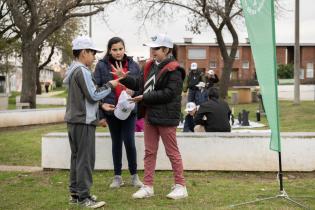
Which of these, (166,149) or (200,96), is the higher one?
(200,96)

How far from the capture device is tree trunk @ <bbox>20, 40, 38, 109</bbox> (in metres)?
23.2

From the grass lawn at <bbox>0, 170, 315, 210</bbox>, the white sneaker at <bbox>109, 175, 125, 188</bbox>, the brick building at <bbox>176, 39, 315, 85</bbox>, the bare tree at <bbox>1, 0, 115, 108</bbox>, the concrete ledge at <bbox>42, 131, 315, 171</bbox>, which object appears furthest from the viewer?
the brick building at <bbox>176, 39, 315, 85</bbox>

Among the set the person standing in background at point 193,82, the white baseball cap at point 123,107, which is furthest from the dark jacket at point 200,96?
the white baseball cap at point 123,107

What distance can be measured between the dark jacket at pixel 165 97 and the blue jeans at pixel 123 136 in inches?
26.3

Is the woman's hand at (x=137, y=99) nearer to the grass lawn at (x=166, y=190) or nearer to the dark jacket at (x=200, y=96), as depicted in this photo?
the grass lawn at (x=166, y=190)

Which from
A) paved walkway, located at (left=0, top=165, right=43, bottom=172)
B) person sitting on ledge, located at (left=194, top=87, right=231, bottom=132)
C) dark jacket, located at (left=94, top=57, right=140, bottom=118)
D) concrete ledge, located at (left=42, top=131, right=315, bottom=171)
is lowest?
paved walkway, located at (left=0, top=165, right=43, bottom=172)

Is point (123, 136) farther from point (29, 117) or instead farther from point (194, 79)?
point (29, 117)

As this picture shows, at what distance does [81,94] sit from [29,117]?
13.1 metres

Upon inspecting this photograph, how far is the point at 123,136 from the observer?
667 centimetres

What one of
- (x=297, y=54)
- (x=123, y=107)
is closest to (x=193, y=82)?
(x=123, y=107)

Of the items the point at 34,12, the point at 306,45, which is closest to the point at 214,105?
the point at 34,12

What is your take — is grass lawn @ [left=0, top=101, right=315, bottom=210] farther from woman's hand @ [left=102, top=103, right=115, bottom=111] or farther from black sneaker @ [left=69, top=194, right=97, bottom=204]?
woman's hand @ [left=102, top=103, right=115, bottom=111]

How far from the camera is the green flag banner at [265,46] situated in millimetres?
5406

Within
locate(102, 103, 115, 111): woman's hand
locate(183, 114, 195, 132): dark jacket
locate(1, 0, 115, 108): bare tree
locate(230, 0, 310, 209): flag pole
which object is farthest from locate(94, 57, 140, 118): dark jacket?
locate(1, 0, 115, 108): bare tree
